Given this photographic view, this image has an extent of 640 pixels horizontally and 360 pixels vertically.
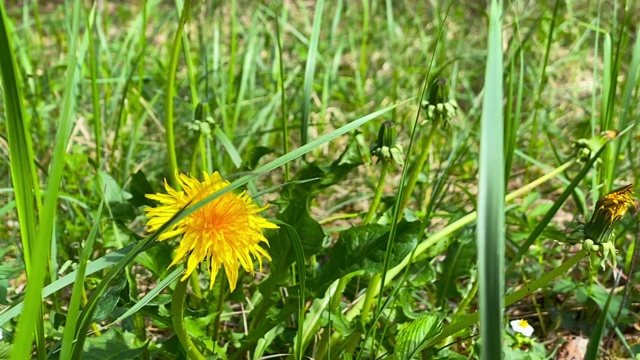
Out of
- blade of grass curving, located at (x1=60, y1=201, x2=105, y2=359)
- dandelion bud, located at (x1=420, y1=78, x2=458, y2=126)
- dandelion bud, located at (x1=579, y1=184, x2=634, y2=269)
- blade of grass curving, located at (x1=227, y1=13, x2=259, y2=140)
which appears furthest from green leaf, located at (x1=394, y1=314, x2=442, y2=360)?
blade of grass curving, located at (x1=227, y1=13, x2=259, y2=140)

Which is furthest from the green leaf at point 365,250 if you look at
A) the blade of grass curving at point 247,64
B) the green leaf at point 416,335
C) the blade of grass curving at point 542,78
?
the blade of grass curving at point 247,64

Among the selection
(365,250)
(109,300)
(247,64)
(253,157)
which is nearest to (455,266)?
(365,250)

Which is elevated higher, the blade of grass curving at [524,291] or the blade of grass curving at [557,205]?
the blade of grass curving at [557,205]

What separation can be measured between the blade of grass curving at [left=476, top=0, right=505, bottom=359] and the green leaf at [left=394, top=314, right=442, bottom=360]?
39 cm

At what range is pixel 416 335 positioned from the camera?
3.09 ft

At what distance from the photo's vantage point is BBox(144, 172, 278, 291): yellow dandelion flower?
0.75 m

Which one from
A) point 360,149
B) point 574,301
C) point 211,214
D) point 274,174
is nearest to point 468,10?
point 274,174

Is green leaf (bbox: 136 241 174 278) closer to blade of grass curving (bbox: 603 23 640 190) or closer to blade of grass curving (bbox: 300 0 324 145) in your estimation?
blade of grass curving (bbox: 300 0 324 145)

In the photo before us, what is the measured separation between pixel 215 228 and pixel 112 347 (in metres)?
0.38

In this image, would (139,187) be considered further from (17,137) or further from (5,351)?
(17,137)

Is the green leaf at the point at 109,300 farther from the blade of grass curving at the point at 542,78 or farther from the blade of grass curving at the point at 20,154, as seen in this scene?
the blade of grass curving at the point at 542,78

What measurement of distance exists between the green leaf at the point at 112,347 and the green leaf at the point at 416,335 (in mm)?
365

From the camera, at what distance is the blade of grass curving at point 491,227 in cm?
54

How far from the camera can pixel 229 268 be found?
0.78m
